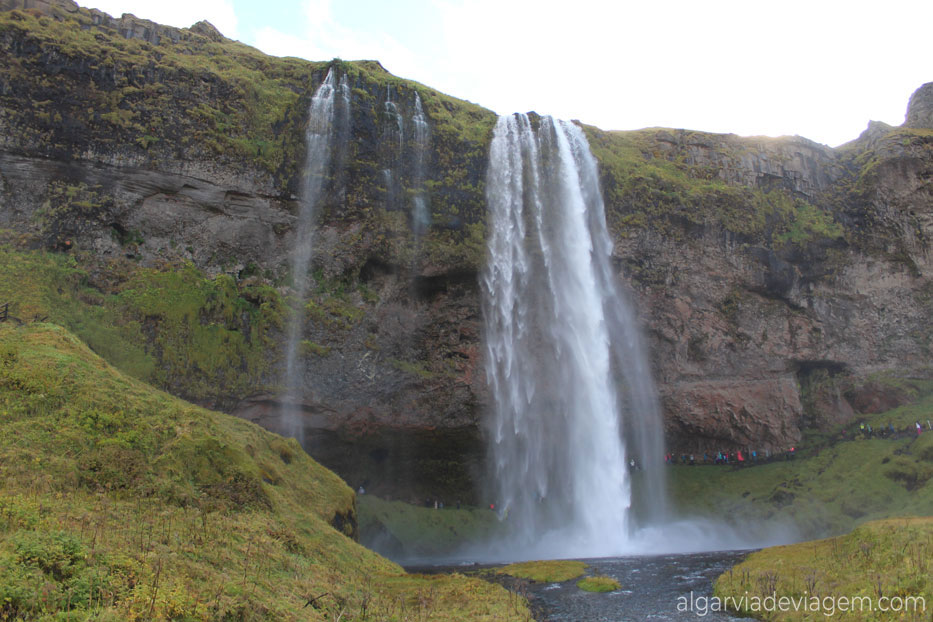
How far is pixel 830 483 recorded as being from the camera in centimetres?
3391

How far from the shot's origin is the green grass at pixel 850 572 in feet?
39.9

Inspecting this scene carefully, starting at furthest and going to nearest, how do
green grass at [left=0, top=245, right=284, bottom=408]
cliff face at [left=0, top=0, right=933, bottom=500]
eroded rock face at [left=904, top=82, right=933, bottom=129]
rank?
eroded rock face at [left=904, top=82, right=933, bottom=129] → cliff face at [left=0, top=0, right=933, bottom=500] → green grass at [left=0, top=245, right=284, bottom=408]

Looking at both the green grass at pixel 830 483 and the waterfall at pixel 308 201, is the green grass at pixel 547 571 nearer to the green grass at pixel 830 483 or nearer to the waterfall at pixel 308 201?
the waterfall at pixel 308 201

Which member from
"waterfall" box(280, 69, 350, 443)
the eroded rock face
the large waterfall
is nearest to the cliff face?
the eroded rock face

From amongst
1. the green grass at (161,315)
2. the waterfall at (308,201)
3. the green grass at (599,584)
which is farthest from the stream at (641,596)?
the green grass at (161,315)

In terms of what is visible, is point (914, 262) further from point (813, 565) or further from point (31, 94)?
point (31, 94)

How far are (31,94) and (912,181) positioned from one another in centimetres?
5106

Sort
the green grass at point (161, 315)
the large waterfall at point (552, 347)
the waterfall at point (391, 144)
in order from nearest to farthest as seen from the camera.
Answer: the green grass at point (161, 315) < the waterfall at point (391, 144) < the large waterfall at point (552, 347)

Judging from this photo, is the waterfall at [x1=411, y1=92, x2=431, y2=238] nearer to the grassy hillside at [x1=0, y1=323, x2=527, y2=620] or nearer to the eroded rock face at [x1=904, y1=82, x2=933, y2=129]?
the grassy hillside at [x1=0, y1=323, x2=527, y2=620]

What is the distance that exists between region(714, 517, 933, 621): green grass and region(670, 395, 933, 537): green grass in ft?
43.1

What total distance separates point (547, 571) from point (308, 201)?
70.5 ft

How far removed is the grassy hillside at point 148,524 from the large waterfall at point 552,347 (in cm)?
1583

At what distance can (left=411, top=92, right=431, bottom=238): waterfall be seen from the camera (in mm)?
33094

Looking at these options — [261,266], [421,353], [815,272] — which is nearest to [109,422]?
[261,266]
